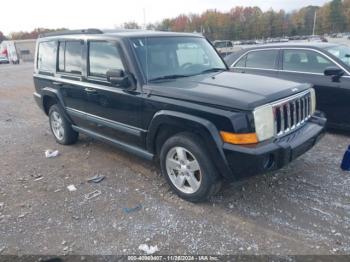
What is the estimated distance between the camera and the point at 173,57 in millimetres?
4277

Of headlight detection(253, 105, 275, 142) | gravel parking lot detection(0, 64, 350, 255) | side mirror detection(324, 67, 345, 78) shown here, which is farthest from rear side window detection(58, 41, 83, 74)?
side mirror detection(324, 67, 345, 78)

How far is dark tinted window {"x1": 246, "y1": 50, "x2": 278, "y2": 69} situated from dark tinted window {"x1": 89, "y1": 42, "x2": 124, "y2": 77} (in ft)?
11.3

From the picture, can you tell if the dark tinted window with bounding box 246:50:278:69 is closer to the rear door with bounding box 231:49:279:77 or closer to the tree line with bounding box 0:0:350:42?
the rear door with bounding box 231:49:279:77

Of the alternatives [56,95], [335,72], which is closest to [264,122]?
[335,72]

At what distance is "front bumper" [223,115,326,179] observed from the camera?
3.04 metres

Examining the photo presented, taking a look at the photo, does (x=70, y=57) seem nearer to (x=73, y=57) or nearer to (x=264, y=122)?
(x=73, y=57)

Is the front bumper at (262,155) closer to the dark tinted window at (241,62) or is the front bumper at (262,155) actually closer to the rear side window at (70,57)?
the rear side window at (70,57)

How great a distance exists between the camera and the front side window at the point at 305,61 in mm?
5750

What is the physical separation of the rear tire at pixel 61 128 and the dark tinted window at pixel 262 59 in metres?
3.83

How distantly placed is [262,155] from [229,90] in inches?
31.9

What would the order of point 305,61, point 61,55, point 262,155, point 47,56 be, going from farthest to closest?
1. point 305,61
2. point 47,56
3. point 61,55
4. point 262,155

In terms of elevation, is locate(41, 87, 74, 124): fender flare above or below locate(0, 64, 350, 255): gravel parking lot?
above

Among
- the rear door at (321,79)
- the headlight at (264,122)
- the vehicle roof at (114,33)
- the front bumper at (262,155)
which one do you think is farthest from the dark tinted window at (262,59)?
the headlight at (264,122)

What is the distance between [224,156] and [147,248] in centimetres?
115
